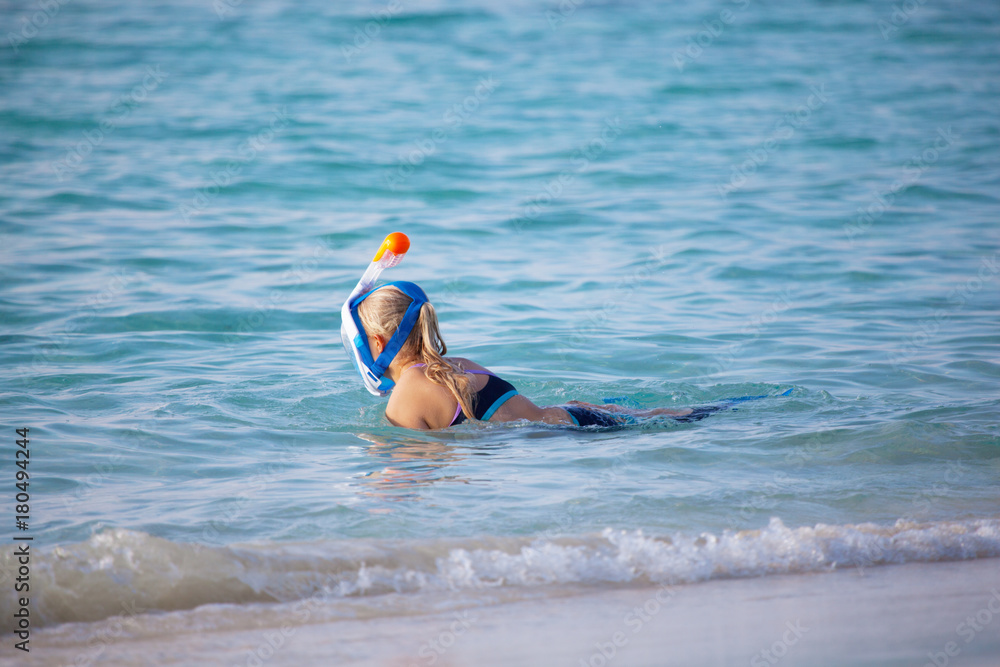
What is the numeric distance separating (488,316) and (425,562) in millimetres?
4817

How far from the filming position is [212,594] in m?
3.35

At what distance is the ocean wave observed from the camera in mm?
3330

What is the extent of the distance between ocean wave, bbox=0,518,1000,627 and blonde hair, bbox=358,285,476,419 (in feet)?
4.01

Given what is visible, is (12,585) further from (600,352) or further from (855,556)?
(600,352)

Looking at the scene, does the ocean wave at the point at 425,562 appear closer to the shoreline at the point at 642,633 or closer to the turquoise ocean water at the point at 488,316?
the turquoise ocean water at the point at 488,316

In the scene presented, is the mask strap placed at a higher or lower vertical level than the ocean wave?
higher

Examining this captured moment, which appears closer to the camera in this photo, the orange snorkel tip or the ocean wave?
the ocean wave

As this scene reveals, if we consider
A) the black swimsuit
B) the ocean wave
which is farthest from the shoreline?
the black swimsuit

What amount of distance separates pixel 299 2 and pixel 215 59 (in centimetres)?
689

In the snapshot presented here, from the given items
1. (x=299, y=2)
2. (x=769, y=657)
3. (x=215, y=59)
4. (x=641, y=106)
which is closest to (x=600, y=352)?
(x=769, y=657)

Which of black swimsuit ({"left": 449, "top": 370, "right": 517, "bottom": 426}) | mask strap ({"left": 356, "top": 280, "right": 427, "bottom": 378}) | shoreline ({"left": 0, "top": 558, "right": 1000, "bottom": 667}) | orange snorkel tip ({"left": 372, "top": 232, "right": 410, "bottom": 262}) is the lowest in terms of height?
shoreline ({"left": 0, "top": 558, "right": 1000, "bottom": 667})

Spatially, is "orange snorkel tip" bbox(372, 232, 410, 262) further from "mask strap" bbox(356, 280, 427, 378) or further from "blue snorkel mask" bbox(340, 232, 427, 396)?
"mask strap" bbox(356, 280, 427, 378)

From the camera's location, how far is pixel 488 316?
27.2 ft

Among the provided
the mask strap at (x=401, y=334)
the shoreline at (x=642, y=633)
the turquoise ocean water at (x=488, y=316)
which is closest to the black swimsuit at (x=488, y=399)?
the turquoise ocean water at (x=488, y=316)
